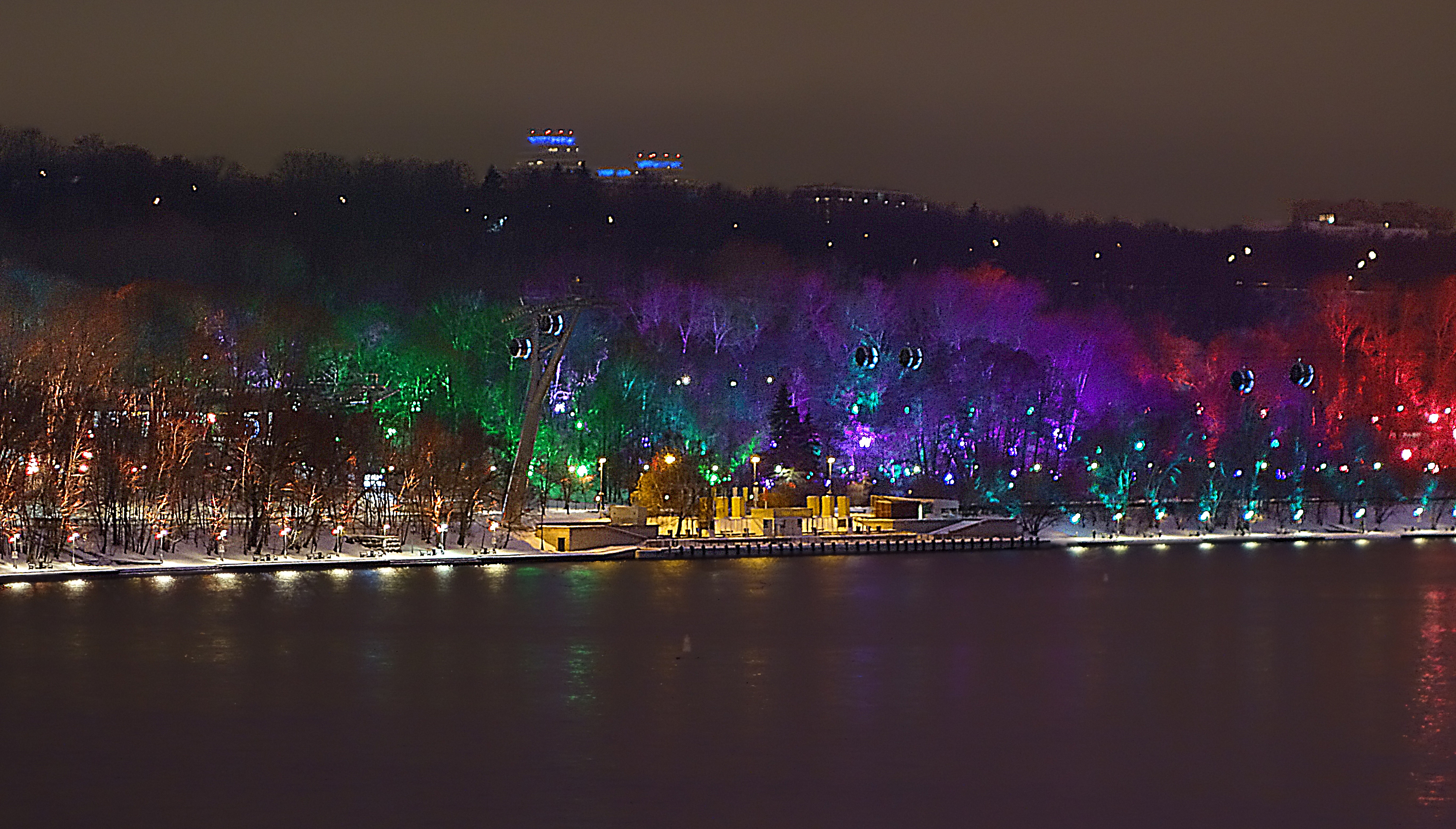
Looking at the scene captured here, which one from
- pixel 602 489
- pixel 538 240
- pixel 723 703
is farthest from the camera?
pixel 538 240

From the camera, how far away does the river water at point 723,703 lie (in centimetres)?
1894

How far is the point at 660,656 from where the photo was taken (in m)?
27.8

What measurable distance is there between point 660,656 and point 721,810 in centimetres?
927

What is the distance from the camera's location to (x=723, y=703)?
24.1 meters

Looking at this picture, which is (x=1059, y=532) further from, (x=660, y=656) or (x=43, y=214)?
(x=43, y=214)

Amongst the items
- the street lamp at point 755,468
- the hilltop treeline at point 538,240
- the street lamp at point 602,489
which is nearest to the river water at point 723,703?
the street lamp at point 602,489

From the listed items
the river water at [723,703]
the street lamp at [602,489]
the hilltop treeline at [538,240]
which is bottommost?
the river water at [723,703]

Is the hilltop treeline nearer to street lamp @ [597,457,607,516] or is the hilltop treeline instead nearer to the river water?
street lamp @ [597,457,607,516]

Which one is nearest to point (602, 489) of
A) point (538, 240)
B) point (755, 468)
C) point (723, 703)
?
point (755, 468)

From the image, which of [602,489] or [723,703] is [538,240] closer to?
[602,489]

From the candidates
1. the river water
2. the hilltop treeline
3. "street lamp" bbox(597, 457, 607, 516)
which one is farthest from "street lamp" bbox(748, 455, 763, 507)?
the river water

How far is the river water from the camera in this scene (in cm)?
1894

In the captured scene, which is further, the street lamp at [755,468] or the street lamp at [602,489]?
the street lamp at [755,468]

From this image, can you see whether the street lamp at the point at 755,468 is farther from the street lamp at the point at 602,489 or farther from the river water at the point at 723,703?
the river water at the point at 723,703
